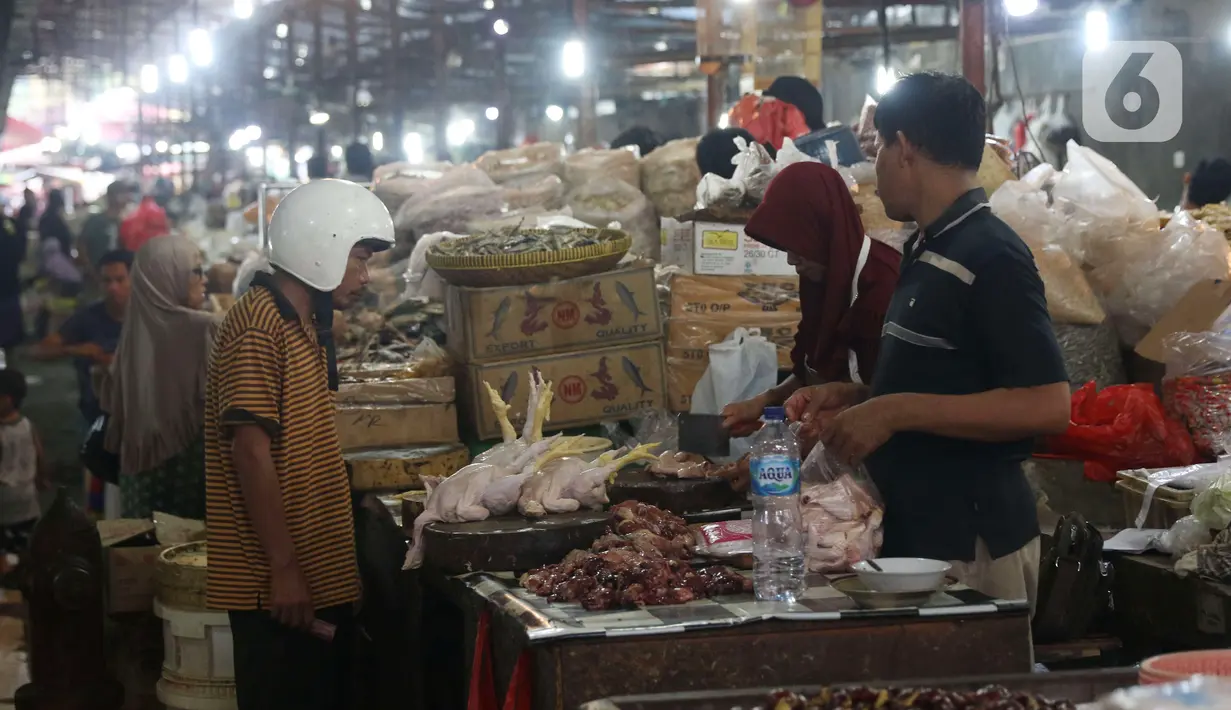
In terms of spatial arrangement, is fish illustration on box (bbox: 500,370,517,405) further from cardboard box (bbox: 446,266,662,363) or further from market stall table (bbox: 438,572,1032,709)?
market stall table (bbox: 438,572,1032,709)

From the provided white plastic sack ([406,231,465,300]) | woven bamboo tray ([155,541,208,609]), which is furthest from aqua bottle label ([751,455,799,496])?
white plastic sack ([406,231,465,300])

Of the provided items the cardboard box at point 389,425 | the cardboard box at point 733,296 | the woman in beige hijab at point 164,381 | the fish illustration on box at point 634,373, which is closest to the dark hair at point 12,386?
the woman in beige hijab at point 164,381

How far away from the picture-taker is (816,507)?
3424mm

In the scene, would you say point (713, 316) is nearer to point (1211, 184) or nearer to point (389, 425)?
point (389, 425)

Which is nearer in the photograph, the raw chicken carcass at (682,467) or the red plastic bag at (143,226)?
the raw chicken carcass at (682,467)

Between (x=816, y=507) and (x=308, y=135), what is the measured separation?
4621 cm

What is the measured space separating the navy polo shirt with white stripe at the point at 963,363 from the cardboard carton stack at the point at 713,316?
10.4 feet

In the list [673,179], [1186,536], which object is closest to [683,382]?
[673,179]

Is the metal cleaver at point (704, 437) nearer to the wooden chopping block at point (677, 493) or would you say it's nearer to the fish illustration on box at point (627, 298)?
the wooden chopping block at point (677, 493)

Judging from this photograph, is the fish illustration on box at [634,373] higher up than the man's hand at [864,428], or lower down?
lower down

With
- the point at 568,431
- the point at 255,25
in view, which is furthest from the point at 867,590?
the point at 255,25

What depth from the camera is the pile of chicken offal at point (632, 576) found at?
314 cm

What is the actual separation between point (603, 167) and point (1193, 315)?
13.5 ft

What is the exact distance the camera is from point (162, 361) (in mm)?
6957
